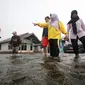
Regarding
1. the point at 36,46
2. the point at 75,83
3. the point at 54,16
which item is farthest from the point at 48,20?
the point at 36,46

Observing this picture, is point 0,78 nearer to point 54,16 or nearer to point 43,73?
point 43,73

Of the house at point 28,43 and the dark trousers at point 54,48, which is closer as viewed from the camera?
the dark trousers at point 54,48

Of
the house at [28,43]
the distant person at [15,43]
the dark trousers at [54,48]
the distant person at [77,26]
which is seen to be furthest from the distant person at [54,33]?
the house at [28,43]

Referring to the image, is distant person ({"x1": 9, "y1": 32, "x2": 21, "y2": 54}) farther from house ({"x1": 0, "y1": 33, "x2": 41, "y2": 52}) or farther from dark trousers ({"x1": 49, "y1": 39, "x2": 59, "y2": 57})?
house ({"x1": 0, "y1": 33, "x2": 41, "y2": 52})

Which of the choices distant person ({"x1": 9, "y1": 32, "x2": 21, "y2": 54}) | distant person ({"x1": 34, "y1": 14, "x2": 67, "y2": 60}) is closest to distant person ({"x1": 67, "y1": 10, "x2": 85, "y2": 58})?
distant person ({"x1": 34, "y1": 14, "x2": 67, "y2": 60})

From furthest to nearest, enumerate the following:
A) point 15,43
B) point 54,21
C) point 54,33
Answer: point 15,43
point 54,21
point 54,33

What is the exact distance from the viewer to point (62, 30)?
7617 mm

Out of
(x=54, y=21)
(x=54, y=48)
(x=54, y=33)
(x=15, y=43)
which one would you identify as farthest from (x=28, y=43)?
(x=54, y=48)

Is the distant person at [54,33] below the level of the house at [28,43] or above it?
below

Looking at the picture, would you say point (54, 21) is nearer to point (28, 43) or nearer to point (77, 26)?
point (77, 26)

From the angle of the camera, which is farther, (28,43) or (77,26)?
(28,43)

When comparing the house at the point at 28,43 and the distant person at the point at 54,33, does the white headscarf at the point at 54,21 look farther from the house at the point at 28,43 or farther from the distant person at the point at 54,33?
the house at the point at 28,43

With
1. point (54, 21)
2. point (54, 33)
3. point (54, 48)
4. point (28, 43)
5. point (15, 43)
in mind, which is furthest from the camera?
point (28, 43)

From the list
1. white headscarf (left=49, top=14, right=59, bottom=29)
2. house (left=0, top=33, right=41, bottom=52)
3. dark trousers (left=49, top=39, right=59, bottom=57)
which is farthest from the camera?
house (left=0, top=33, right=41, bottom=52)
